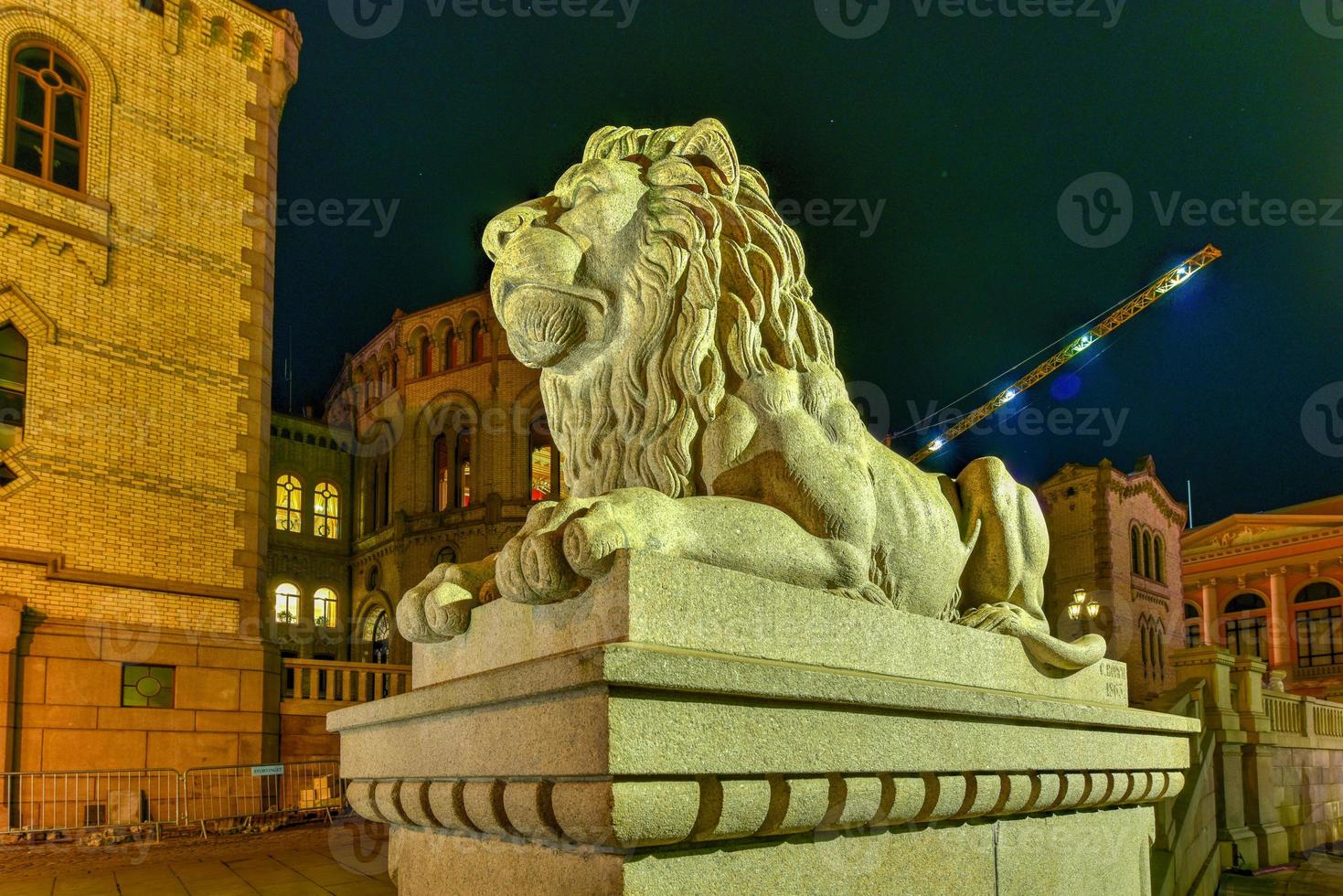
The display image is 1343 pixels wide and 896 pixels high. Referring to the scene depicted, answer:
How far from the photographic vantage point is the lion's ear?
10.6 feet

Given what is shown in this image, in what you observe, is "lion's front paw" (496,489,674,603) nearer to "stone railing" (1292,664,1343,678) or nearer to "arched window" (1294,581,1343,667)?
"stone railing" (1292,664,1343,678)

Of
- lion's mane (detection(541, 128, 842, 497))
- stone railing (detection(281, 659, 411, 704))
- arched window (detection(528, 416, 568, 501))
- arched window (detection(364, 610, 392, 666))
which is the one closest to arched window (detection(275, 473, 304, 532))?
arched window (detection(364, 610, 392, 666))

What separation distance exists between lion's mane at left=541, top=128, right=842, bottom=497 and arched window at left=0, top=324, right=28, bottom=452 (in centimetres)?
1317

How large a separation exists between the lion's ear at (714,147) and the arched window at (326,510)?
118 ft

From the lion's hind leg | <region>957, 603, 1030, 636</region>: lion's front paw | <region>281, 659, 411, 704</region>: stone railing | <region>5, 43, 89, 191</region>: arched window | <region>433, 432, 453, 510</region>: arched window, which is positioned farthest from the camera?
<region>433, 432, 453, 510</region>: arched window

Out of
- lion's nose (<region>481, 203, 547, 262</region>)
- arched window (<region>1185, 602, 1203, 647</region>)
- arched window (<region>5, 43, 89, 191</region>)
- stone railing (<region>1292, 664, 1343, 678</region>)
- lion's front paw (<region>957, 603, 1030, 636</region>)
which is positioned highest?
arched window (<region>5, 43, 89, 191</region>)

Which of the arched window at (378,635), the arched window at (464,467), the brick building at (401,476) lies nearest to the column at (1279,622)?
the brick building at (401,476)

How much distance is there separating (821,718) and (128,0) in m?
17.3

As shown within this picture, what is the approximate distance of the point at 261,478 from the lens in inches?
640

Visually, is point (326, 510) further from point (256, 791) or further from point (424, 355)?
point (256, 791)

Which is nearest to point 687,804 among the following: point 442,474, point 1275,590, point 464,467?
point 464,467

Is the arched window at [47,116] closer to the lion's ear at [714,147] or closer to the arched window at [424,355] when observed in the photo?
the lion's ear at [714,147]

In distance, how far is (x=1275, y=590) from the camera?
49.2m

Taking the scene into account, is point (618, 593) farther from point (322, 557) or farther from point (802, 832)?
point (322, 557)
